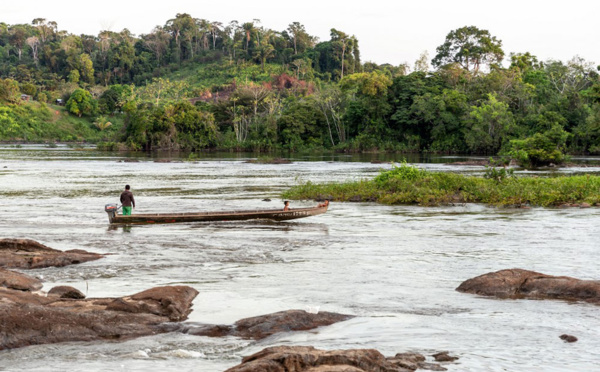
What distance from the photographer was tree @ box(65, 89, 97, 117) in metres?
113

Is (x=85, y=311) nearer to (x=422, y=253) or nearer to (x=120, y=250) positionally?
(x=120, y=250)

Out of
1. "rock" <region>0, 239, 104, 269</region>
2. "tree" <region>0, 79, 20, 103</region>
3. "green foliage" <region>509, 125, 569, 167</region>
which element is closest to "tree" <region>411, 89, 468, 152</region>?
"green foliage" <region>509, 125, 569, 167</region>

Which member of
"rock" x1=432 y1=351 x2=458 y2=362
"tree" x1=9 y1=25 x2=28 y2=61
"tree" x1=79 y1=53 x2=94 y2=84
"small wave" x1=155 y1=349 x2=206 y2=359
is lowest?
"rock" x1=432 y1=351 x2=458 y2=362

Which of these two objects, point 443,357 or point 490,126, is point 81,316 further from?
point 490,126

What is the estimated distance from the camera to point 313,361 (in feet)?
24.2

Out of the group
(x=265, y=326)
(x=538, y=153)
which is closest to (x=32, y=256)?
(x=265, y=326)

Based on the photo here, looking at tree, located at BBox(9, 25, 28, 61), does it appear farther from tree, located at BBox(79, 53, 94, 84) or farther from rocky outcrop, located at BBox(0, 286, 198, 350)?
rocky outcrop, located at BBox(0, 286, 198, 350)

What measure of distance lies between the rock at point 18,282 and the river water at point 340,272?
351 mm

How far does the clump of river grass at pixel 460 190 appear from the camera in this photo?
2686cm

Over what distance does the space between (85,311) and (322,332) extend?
133 inches

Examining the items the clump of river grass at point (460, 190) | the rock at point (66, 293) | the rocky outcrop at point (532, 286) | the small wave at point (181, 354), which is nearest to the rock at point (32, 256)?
the rock at point (66, 293)

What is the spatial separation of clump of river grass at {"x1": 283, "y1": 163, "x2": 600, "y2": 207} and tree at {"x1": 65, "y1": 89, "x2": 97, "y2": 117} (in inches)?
3620

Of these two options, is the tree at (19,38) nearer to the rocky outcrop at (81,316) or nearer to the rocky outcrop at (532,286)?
the rocky outcrop at (81,316)

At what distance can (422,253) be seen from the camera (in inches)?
680
